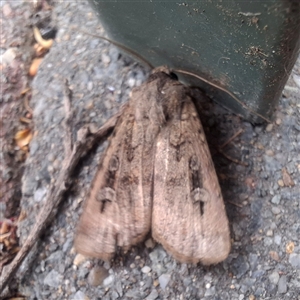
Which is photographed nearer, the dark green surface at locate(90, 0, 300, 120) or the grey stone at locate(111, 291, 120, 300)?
the dark green surface at locate(90, 0, 300, 120)

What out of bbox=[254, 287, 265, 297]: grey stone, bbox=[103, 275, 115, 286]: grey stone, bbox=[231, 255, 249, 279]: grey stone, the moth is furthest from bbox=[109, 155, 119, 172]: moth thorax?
bbox=[254, 287, 265, 297]: grey stone

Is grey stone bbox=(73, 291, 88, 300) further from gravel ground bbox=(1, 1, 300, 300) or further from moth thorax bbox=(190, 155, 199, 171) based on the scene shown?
moth thorax bbox=(190, 155, 199, 171)

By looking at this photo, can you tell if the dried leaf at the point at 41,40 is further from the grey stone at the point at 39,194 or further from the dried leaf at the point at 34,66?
the grey stone at the point at 39,194

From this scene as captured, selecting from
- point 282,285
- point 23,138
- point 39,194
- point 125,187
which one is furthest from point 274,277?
point 23,138

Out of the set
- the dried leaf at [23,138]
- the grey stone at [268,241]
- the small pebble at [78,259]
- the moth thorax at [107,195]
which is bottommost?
the grey stone at [268,241]

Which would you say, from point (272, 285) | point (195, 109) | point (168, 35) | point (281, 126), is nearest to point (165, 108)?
point (195, 109)

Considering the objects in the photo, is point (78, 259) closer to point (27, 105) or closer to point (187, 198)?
point (187, 198)

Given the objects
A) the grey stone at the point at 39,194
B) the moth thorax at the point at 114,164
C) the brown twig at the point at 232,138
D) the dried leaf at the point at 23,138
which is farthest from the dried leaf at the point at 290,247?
the dried leaf at the point at 23,138
